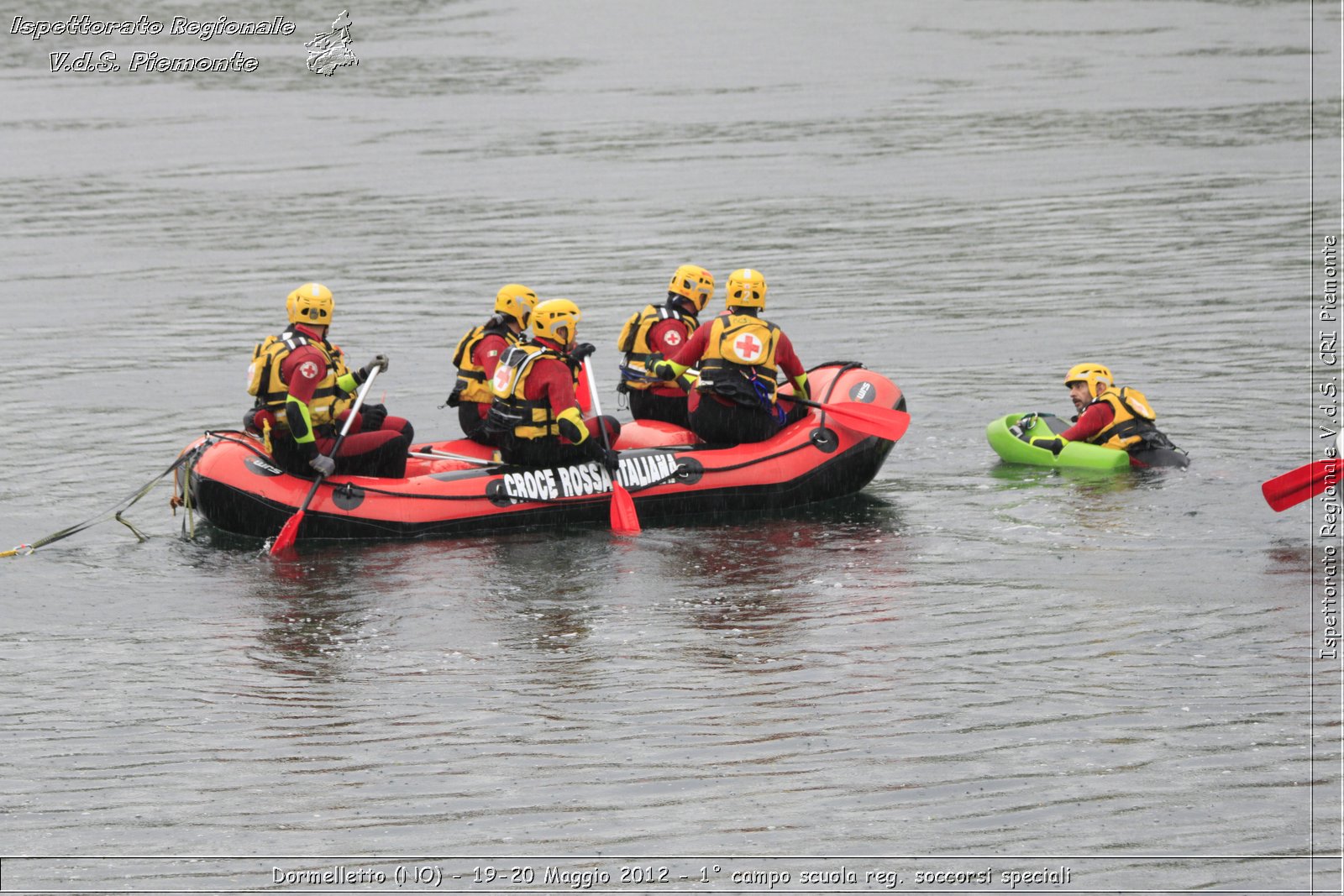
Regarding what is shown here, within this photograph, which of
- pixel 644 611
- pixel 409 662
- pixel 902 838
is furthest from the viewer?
pixel 644 611

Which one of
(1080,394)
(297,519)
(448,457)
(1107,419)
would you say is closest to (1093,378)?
(1080,394)

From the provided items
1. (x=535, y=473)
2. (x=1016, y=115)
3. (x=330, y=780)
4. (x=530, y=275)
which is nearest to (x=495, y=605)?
(x=535, y=473)

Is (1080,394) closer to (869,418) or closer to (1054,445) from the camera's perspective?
(1054,445)

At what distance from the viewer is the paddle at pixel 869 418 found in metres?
13.8

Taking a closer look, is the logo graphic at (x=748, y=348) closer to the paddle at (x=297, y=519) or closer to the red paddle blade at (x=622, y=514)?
the red paddle blade at (x=622, y=514)

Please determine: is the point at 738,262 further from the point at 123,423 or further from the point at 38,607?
the point at 38,607

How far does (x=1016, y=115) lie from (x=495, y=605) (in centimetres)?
2460

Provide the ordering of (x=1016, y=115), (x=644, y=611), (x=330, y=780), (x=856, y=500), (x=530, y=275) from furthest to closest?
(x=1016, y=115)
(x=530, y=275)
(x=856, y=500)
(x=644, y=611)
(x=330, y=780)

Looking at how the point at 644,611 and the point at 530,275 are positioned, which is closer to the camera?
the point at 644,611

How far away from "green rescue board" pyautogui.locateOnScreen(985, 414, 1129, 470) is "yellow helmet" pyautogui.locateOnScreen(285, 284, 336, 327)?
5.47 meters

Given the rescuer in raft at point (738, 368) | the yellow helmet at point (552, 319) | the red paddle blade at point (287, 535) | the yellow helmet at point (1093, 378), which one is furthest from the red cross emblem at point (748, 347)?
the red paddle blade at point (287, 535)

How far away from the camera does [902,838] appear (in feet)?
26.6

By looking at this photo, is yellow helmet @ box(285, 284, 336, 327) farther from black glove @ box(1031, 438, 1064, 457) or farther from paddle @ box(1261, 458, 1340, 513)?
paddle @ box(1261, 458, 1340, 513)

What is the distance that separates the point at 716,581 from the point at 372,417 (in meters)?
3.15
